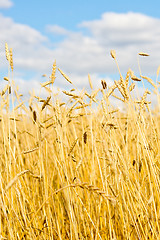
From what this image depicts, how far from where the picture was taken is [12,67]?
1272mm

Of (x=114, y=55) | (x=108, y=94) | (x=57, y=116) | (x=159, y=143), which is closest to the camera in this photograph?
(x=57, y=116)

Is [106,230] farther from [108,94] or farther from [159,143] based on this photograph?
[108,94]

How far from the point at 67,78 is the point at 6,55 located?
0.84ft

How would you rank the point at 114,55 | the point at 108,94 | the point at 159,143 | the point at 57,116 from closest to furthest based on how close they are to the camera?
the point at 57,116, the point at 114,55, the point at 108,94, the point at 159,143

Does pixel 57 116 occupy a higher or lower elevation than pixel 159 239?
higher

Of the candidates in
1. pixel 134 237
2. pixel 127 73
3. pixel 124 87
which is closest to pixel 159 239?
pixel 134 237

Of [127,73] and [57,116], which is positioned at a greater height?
[127,73]

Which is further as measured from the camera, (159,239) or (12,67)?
(12,67)

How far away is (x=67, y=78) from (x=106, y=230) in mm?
690

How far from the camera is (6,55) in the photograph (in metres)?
1.23

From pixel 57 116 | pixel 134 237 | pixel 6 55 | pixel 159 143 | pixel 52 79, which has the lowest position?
pixel 134 237

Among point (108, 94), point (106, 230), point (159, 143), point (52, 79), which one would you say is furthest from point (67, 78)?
point (106, 230)

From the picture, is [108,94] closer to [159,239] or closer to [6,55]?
[6,55]

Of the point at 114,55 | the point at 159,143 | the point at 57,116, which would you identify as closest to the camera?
the point at 57,116
